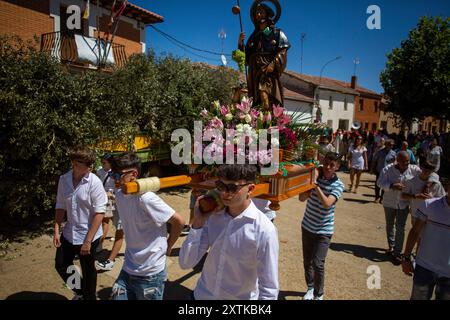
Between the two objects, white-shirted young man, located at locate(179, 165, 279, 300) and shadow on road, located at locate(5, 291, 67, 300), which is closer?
white-shirted young man, located at locate(179, 165, 279, 300)

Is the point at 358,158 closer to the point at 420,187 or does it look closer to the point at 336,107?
the point at 420,187

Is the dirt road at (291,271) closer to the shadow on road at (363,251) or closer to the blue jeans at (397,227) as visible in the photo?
the shadow on road at (363,251)

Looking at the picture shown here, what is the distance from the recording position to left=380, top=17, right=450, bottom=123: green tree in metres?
17.3

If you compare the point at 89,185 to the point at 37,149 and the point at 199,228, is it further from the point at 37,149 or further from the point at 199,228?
the point at 37,149

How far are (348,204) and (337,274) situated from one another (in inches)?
193

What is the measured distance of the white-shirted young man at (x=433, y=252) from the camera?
2.88 meters

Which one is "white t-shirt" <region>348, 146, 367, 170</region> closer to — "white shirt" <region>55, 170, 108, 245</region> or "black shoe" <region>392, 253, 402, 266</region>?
"black shoe" <region>392, 253, 402, 266</region>

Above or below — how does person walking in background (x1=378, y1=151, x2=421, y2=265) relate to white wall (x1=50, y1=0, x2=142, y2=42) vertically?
below

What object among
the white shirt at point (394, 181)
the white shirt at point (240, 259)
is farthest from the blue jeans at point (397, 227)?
the white shirt at point (240, 259)

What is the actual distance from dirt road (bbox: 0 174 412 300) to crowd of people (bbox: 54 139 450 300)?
575 millimetres

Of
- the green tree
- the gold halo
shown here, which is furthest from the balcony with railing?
the green tree

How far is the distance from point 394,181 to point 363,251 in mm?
1429

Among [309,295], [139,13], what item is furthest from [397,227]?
[139,13]

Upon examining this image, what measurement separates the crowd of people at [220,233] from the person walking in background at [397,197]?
4 centimetres
